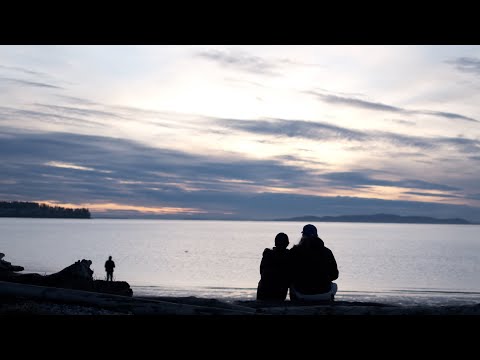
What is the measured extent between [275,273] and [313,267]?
2.56ft

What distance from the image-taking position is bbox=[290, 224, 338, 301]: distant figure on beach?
10336 mm

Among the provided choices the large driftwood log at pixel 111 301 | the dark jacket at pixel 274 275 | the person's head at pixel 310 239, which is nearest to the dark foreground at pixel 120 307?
the large driftwood log at pixel 111 301

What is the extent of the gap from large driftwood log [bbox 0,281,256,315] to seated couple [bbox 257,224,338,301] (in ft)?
10.1

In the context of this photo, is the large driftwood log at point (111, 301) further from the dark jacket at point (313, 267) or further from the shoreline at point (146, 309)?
the dark jacket at point (313, 267)

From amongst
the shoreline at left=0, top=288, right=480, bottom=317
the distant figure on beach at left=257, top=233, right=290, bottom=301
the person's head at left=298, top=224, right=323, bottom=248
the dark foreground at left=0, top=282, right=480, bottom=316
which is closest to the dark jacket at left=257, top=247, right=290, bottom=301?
the distant figure on beach at left=257, top=233, right=290, bottom=301

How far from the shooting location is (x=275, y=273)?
10.9 meters

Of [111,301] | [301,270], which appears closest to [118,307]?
[111,301]

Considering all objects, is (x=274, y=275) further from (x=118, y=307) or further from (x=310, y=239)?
(x=118, y=307)

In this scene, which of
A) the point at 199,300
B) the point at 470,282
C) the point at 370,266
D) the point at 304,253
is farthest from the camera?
the point at 370,266
